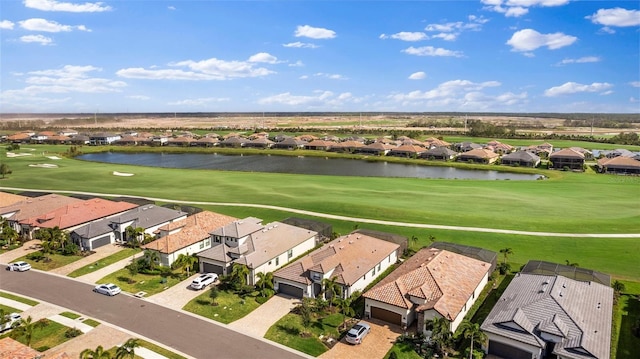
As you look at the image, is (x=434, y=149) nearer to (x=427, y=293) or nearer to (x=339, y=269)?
(x=339, y=269)

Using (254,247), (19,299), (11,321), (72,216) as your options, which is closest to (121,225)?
(72,216)

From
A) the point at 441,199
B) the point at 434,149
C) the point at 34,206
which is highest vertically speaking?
the point at 434,149

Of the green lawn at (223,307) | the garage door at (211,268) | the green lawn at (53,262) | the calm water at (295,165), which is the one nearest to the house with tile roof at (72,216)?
the green lawn at (53,262)

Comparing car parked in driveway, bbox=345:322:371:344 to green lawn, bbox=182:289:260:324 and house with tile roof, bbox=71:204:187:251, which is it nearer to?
green lawn, bbox=182:289:260:324

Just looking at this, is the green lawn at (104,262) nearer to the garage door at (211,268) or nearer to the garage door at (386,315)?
the garage door at (211,268)

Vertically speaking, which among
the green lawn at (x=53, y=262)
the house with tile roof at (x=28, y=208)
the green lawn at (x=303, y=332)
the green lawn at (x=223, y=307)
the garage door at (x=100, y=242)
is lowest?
the green lawn at (x=303, y=332)

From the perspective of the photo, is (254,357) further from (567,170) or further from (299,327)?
(567,170)
